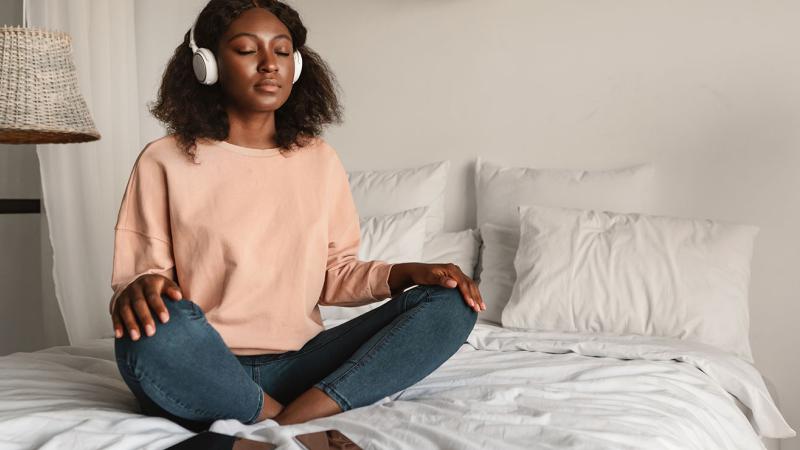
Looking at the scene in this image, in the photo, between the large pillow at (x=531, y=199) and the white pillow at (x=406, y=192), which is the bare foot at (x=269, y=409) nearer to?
the large pillow at (x=531, y=199)

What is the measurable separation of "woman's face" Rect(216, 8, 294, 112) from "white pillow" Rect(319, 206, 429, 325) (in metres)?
0.97

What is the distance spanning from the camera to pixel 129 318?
128cm

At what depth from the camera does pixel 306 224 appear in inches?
67.3

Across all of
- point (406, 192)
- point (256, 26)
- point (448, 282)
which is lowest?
point (406, 192)

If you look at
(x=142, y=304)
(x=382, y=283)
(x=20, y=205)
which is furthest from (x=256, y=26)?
(x=20, y=205)

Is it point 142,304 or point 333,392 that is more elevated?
point 142,304

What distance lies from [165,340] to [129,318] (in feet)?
0.21

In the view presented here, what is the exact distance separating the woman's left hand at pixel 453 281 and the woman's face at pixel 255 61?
18.5 inches

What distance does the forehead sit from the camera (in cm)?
170

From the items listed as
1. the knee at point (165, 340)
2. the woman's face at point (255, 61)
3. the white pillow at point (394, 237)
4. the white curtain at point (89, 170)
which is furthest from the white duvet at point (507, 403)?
the white curtain at point (89, 170)

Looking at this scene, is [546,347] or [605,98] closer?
[546,347]

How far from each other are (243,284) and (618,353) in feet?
2.96

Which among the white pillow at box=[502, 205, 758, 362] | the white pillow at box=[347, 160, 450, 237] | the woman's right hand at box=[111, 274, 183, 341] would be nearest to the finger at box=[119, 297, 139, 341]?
the woman's right hand at box=[111, 274, 183, 341]

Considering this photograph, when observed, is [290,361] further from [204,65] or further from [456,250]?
[456,250]
